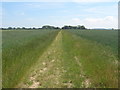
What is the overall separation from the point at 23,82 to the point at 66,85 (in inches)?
74.0

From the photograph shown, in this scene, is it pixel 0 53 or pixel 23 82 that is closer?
pixel 23 82

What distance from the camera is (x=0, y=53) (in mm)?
13398

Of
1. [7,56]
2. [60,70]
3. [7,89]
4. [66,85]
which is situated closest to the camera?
[7,89]

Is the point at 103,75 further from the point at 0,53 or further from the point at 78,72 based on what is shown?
the point at 0,53

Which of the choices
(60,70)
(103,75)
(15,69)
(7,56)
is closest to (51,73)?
(60,70)

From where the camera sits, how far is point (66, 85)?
831cm

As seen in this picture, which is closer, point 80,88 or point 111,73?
point 80,88

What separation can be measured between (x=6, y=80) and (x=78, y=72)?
142 inches

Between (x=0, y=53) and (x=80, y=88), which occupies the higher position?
(x=0, y=53)

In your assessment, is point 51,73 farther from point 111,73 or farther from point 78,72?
point 111,73

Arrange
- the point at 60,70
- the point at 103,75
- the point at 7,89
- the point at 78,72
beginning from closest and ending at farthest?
the point at 7,89 < the point at 103,75 < the point at 78,72 < the point at 60,70

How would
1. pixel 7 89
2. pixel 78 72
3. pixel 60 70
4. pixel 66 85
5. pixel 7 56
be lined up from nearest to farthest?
1. pixel 7 89
2. pixel 66 85
3. pixel 78 72
4. pixel 60 70
5. pixel 7 56

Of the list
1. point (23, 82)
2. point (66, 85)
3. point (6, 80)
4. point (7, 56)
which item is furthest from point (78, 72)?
point (7, 56)

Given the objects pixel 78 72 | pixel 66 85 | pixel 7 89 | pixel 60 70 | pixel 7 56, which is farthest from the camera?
pixel 7 56
